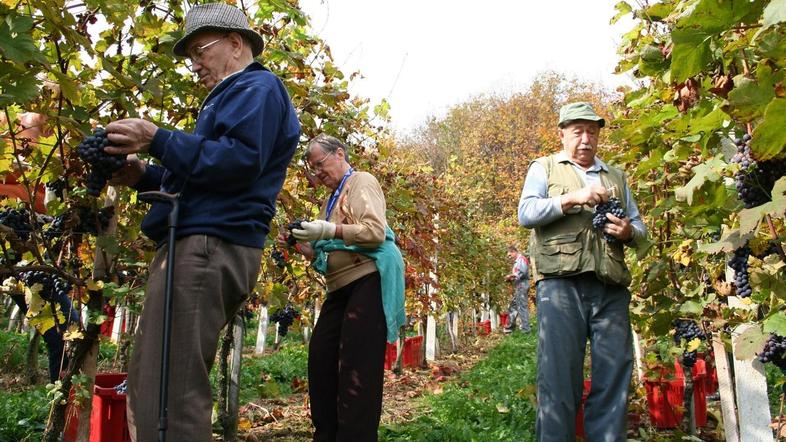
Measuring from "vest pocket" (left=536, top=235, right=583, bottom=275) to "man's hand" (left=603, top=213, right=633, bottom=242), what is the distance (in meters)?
0.17

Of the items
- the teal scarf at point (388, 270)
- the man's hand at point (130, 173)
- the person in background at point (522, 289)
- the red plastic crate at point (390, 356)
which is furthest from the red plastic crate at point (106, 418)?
the person in background at point (522, 289)

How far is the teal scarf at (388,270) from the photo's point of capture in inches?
127

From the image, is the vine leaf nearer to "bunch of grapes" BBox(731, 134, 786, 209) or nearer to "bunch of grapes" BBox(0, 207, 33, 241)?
"bunch of grapes" BBox(731, 134, 786, 209)

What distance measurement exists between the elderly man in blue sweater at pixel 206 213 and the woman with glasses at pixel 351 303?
2.94ft

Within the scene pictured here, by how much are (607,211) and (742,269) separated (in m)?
0.66

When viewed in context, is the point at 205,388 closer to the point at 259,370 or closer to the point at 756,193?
the point at 756,193

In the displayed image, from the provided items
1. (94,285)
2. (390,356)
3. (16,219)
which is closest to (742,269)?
(94,285)

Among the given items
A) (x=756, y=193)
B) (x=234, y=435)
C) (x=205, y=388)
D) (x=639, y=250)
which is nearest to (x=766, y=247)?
(x=756, y=193)

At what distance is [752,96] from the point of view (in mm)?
1624

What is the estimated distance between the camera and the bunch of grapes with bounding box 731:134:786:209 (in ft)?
6.88

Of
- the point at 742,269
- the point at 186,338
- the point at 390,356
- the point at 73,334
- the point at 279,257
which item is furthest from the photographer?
the point at 390,356

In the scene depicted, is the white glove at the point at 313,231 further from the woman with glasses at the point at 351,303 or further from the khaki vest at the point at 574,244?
the khaki vest at the point at 574,244

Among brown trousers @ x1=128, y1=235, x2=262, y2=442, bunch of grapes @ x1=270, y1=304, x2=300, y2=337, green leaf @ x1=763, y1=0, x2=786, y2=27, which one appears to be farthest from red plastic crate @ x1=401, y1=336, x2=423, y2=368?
green leaf @ x1=763, y1=0, x2=786, y2=27

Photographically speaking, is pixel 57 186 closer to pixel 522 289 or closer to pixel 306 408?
pixel 306 408
